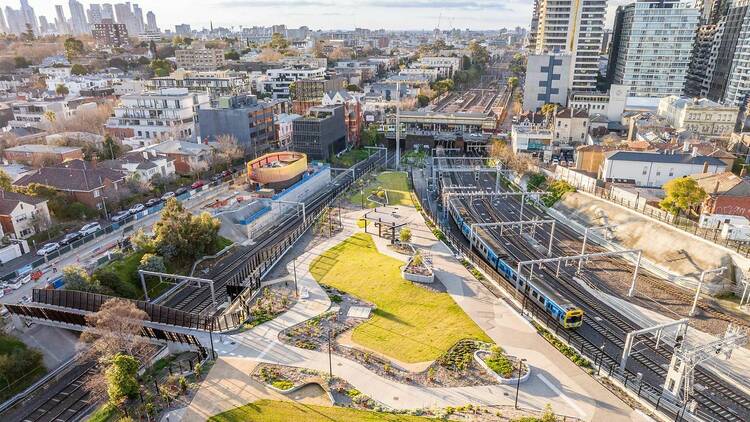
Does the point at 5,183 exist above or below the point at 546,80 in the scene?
below

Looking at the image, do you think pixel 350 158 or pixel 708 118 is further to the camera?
pixel 350 158

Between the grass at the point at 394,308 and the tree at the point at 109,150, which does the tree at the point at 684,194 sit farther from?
the tree at the point at 109,150

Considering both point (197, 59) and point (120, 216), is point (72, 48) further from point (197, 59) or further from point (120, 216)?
point (120, 216)

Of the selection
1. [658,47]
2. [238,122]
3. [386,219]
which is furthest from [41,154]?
[658,47]

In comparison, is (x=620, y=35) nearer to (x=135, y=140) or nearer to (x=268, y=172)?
(x=268, y=172)

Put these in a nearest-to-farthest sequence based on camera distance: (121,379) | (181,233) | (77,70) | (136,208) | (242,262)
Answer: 1. (121,379)
2. (181,233)
3. (242,262)
4. (136,208)
5. (77,70)

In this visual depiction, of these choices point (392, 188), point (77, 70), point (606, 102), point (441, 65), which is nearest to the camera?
point (392, 188)
